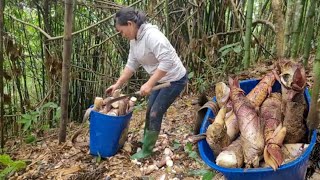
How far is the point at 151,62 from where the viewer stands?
2984mm

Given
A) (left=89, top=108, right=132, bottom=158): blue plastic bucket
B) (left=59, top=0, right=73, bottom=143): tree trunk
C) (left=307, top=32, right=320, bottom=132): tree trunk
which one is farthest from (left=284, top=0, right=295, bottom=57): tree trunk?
(left=59, top=0, right=73, bottom=143): tree trunk

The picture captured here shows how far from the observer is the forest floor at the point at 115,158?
9.51 ft

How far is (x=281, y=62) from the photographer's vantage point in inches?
82.7

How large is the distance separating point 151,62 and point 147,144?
0.66m

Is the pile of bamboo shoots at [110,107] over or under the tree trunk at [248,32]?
under

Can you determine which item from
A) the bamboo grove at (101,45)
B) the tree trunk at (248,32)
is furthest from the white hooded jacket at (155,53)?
the bamboo grove at (101,45)

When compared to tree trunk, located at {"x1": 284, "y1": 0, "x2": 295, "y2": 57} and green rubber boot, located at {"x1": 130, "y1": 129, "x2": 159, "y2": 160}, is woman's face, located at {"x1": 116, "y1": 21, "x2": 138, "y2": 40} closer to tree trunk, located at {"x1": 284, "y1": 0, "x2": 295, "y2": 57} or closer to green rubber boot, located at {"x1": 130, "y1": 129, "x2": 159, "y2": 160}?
green rubber boot, located at {"x1": 130, "y1": 129, "x2": 159, "y2": 160}

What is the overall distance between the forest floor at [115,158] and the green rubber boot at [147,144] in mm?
47

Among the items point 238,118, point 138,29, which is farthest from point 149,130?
point 238,118

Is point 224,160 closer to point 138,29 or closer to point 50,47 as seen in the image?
point 138,29

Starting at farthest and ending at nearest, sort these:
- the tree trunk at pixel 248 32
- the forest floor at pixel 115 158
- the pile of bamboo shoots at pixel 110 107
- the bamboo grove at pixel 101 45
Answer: the bamboo grove at pixel 101 45, the tree trunk at pixel 248 32, the pile of bamboo shoots at pixel 110 107, the forest floor at pixel 115 158

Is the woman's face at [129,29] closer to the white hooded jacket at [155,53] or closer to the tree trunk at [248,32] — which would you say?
the white hooded jacket at [155,53]

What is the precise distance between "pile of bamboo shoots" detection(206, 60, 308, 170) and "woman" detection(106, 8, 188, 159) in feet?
2.46

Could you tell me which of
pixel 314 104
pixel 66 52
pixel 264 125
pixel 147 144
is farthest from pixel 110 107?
pixel 314 104
